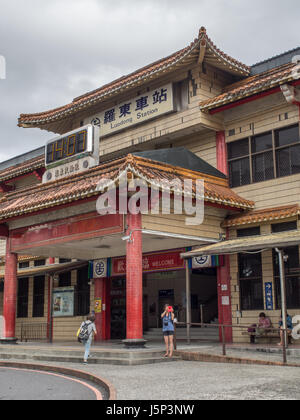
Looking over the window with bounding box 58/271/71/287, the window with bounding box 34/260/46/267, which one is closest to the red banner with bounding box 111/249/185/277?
the window with bounding box 58/271/71/287

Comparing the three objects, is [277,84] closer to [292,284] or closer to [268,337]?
[292,284]

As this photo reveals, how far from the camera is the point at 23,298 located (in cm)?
2705

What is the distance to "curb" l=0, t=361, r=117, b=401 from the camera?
9102 millimetres

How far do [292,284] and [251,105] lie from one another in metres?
6.37

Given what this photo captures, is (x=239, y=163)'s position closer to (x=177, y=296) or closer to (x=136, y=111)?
(x=136, y=111)

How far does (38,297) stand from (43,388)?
54.1ft

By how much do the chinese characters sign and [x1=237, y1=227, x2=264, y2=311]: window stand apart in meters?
6.02

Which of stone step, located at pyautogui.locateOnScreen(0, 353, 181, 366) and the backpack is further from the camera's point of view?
the backpack

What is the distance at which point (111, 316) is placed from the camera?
22578mm

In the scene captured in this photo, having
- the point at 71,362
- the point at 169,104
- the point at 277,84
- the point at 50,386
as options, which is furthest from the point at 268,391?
the point at 169,104

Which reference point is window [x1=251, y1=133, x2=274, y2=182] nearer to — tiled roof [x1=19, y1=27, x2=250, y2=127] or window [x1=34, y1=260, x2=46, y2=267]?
tiled roof [x1=19, y1=27, x2=250, y2=127]

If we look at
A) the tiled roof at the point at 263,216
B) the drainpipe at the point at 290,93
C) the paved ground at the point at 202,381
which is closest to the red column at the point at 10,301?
the paved ground at the point at 202,381

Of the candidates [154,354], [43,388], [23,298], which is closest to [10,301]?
[23,298]

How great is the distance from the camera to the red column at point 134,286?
47.8ft
